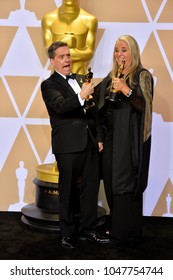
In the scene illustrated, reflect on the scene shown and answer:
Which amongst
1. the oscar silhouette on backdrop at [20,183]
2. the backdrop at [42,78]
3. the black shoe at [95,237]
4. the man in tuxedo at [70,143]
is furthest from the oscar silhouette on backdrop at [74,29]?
the black shoe at [95,237]

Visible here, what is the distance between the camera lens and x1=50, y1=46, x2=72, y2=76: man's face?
10.6ft

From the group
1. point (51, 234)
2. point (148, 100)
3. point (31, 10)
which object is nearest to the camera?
point (148, 100)

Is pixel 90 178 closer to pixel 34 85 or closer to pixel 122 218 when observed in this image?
pixel 122 218

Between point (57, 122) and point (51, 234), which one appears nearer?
point (57, 122)

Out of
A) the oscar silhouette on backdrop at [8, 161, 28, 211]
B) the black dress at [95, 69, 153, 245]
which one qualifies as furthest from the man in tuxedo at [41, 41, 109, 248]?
the oscar silhouette on backdrop at [8, 161, 28, 211]

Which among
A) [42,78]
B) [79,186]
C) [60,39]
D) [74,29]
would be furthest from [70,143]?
[42,78]

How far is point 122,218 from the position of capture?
3.41m

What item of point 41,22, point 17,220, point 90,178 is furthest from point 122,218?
point 41,22

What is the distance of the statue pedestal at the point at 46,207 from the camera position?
12.4 feet

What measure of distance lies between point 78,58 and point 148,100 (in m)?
0.87

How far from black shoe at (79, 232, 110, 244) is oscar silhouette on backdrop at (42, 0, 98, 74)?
136 cm

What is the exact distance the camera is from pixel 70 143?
326 centimetres

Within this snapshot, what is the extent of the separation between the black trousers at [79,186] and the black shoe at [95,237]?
0.15ft

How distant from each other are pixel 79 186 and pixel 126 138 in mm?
499
